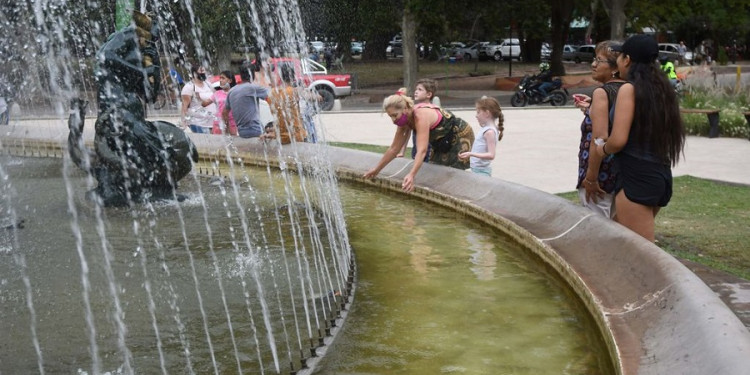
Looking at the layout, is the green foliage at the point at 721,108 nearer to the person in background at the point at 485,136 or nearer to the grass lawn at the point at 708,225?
the grass lawn at the point at 708,225

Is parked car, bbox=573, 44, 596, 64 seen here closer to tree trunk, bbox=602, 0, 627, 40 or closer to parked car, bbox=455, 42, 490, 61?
parked car, bbox=455, 42, 490, 61

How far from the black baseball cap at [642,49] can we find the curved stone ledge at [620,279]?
0.94m

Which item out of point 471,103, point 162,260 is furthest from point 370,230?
point 471,103

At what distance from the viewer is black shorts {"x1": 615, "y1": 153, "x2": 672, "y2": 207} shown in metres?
4.92

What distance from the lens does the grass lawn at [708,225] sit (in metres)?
6.46

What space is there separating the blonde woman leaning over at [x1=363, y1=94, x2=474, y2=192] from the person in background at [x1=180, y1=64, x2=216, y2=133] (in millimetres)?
4753

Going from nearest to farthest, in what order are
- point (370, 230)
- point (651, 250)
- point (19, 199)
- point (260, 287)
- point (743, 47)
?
1. point (651, 250)
2. point (260, 287)
3. point (370, 230)
4. point (19, 199)
5. point (743, 47)

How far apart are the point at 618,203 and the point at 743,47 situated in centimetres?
6166

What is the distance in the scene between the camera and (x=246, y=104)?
1094 cm

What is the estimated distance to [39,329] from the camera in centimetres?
493

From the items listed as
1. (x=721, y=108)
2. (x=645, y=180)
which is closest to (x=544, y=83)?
(x=721, y=108)

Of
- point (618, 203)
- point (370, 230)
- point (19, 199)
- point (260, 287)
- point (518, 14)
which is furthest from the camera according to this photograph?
point (518, 14)

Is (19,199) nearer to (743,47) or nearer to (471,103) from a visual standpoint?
(471,103)

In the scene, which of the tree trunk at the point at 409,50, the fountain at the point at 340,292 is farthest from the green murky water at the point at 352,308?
the tree trunk at the point at 409,50
